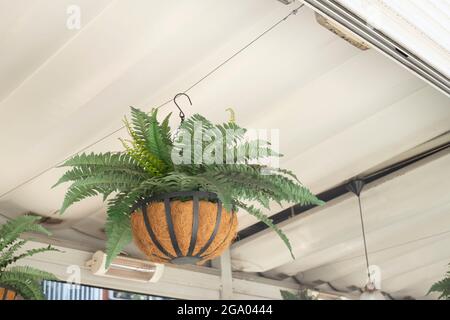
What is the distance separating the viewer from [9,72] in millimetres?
2996

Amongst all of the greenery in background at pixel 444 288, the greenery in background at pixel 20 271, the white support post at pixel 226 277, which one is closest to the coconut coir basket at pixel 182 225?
the greenery in background at pixel 20 271

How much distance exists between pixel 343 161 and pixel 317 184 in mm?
261

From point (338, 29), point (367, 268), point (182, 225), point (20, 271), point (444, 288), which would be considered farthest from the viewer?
point (367, 268)

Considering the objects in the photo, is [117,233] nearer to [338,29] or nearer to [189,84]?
[189,84]

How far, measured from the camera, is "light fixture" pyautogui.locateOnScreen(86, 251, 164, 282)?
414cm

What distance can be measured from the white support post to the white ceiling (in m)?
0.97

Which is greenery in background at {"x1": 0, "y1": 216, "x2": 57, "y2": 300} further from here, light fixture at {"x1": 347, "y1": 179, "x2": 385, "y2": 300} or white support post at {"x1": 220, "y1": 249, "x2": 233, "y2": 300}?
white support post at {"x1": 220, "y1": 249, "x2": 233, "y2": 300}

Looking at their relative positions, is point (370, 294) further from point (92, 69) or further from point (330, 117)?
point (92, 69)

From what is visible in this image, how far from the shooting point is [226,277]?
195 inches

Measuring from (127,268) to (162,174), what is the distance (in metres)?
2.00

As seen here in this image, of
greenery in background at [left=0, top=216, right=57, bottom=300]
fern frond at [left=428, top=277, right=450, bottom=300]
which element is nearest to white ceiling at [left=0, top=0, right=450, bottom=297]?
greenery in background at [left=0, top=216, right=57, bottom=300]

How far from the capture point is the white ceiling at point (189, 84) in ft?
9.64

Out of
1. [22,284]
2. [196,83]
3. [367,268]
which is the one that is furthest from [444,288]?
[22,284]

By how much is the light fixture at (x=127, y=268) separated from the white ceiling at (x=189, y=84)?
0.70 feet
